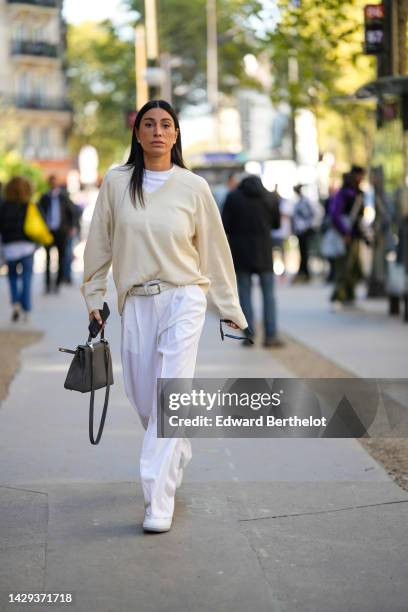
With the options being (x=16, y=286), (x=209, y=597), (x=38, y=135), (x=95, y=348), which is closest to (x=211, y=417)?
(x=95, y=348)

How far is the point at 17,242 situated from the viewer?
17062 mm

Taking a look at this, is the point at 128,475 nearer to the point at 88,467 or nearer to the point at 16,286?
the point at 88,467

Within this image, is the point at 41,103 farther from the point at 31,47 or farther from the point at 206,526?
the point at 206,526

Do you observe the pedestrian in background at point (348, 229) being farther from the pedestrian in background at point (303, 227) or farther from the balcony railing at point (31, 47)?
the balcony railing at point (31, 47)

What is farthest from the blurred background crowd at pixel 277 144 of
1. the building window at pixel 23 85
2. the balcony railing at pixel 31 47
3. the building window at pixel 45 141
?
the building window at pixel 45 141

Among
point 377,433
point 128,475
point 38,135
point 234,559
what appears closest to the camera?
point 234,559

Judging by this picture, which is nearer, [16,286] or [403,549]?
[403,549]

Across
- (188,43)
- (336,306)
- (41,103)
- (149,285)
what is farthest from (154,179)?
(41,103)

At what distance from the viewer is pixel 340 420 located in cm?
938

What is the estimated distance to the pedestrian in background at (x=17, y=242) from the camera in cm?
1702

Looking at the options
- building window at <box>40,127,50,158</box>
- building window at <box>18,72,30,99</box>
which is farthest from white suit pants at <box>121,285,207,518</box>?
building window at <box>40,127,50,158</box>

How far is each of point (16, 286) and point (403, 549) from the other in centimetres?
1198

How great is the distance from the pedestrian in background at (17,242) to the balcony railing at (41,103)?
76.4m

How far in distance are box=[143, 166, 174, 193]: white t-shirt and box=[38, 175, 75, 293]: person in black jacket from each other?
16.3m
